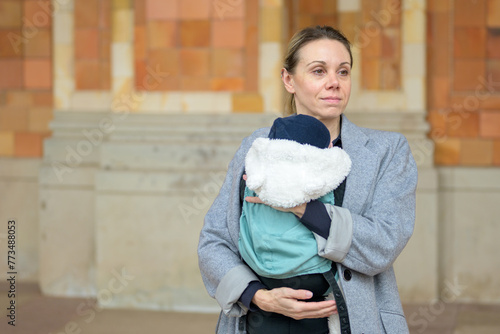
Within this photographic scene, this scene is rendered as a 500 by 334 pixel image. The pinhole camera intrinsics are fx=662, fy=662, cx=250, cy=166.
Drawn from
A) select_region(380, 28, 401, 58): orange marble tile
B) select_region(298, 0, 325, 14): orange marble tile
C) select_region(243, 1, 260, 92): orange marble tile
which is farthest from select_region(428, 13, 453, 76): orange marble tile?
select_region(243, 1, 260, 92): orange marble tile

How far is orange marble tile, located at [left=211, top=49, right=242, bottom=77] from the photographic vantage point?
5250 mm

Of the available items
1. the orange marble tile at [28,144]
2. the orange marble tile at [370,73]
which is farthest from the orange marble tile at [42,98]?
the orange marble tile at [370,73]

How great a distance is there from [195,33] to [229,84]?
19.4 inches

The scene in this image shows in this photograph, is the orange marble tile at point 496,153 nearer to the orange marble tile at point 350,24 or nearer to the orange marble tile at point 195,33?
the orange marble tile at point 350,24

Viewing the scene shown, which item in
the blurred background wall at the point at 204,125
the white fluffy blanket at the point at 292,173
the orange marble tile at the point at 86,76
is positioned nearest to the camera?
the white fluffy blanket at the point at 292,173

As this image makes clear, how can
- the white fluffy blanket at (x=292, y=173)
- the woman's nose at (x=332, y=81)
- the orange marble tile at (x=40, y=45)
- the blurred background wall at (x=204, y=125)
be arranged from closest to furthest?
the white fluffy blanket at (x=292, y=173) < the woman's nose at (x=332, y=81) < the blurred background wall at (x=204, y=125) < the orange marble tile at (x=40, y=45)

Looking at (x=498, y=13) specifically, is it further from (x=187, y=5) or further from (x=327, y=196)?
(x=327, y=196)

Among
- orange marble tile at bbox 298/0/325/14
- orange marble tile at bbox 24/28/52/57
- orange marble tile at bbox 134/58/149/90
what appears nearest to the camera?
orange marble tile at bbox 134/58/149/90

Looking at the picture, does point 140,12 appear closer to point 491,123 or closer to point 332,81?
point 491,123

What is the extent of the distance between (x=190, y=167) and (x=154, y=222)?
0.51 meters

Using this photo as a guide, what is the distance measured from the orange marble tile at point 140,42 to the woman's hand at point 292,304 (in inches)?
148

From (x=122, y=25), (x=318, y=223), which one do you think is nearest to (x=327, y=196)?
(x=318, y=223)

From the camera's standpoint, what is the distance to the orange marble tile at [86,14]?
18.8 feet

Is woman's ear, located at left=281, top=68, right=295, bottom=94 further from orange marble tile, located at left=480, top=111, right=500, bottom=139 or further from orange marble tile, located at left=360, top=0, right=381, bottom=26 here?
orange marble tile, located at left=480, top=111, right=500, bottom=139
